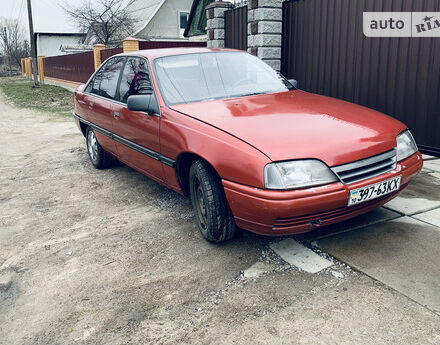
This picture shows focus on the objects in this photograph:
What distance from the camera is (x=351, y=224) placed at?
12.3 ft

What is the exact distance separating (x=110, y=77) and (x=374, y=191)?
358 cm

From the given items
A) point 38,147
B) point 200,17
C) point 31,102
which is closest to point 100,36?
point 200,17

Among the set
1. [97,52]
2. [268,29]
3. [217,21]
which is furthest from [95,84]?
[97,52]

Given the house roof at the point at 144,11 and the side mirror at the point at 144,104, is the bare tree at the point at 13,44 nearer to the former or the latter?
the house roof at the point at 144,11

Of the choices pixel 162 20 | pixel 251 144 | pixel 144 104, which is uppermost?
pixel 162 20

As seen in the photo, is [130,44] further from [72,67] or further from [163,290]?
[163,290]

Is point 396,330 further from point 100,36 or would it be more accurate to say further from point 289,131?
point 100,36

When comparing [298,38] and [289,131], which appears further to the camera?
[298,38]

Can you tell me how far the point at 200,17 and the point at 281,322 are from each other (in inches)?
876

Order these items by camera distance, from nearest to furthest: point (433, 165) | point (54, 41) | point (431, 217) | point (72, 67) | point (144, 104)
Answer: point (431, 217) < point (144, 104) < point (433, 165) < point (72, 67) < point (54, 41)

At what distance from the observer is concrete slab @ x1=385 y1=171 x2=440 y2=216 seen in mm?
4094

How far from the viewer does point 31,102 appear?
62.7 feet

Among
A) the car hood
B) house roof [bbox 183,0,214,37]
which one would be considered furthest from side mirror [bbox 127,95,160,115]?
house roof [bbox 183,0,214,37]

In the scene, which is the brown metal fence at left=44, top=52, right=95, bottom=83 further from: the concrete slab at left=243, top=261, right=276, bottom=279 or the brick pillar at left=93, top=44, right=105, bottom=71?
the concrete slab at left=243, top=261, right=276, bottom=279
